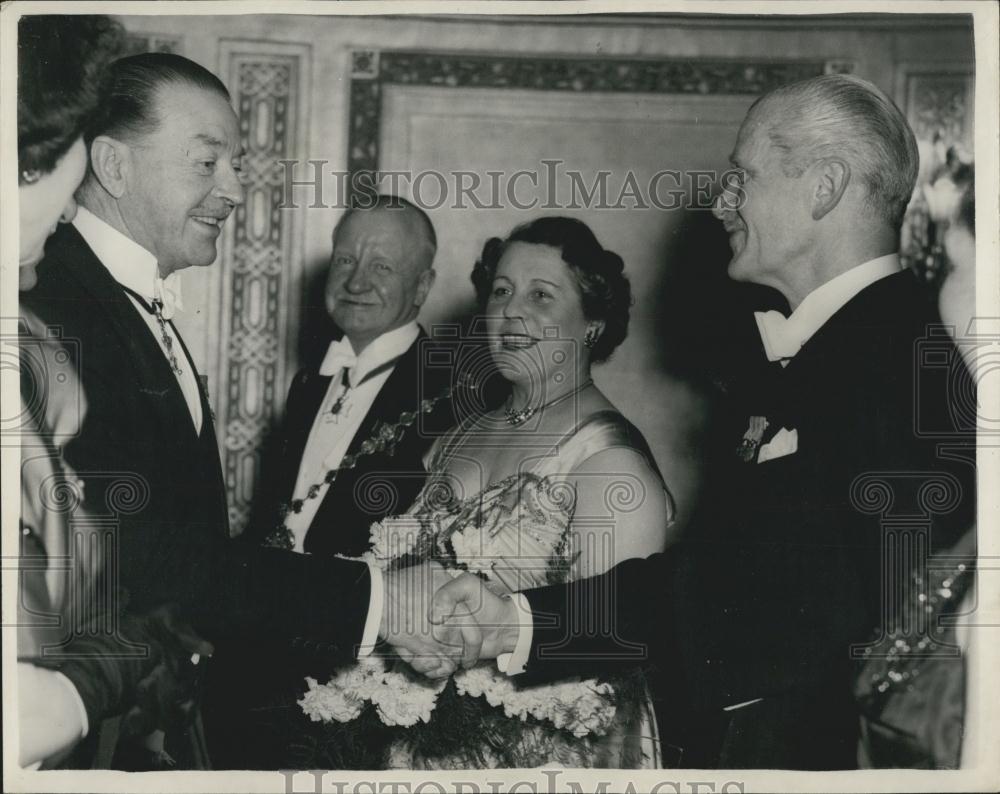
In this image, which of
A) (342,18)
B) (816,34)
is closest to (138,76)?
(342,18)

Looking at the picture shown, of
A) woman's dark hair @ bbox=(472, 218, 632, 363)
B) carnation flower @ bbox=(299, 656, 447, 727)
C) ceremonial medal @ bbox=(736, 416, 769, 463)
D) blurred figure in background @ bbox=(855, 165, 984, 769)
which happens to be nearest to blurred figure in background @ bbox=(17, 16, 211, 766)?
carnation flower @ bbox=(299, 656, 447, 727)

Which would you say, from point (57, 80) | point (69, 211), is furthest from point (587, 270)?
point (57, 80)

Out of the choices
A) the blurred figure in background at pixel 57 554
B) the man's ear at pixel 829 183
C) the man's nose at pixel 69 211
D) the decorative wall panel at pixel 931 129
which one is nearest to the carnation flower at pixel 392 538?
the blurred figure in background at pixel 57 554

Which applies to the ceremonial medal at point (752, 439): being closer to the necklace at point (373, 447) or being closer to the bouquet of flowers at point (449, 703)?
the bouquet of flowers at point (449, 703)

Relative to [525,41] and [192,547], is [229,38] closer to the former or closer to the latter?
[525,41]

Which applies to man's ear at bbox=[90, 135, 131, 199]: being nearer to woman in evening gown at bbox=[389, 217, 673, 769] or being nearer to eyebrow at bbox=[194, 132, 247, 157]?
eyebrow at bbox=[194, 132, 247, 157]

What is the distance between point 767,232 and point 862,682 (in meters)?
1.42

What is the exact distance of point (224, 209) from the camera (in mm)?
3893

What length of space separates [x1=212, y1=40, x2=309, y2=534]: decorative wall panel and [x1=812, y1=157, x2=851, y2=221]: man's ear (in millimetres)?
1631

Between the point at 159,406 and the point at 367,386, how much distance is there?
646 mm

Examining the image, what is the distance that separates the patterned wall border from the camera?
3.94 m

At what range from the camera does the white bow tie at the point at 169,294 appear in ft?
12.6
